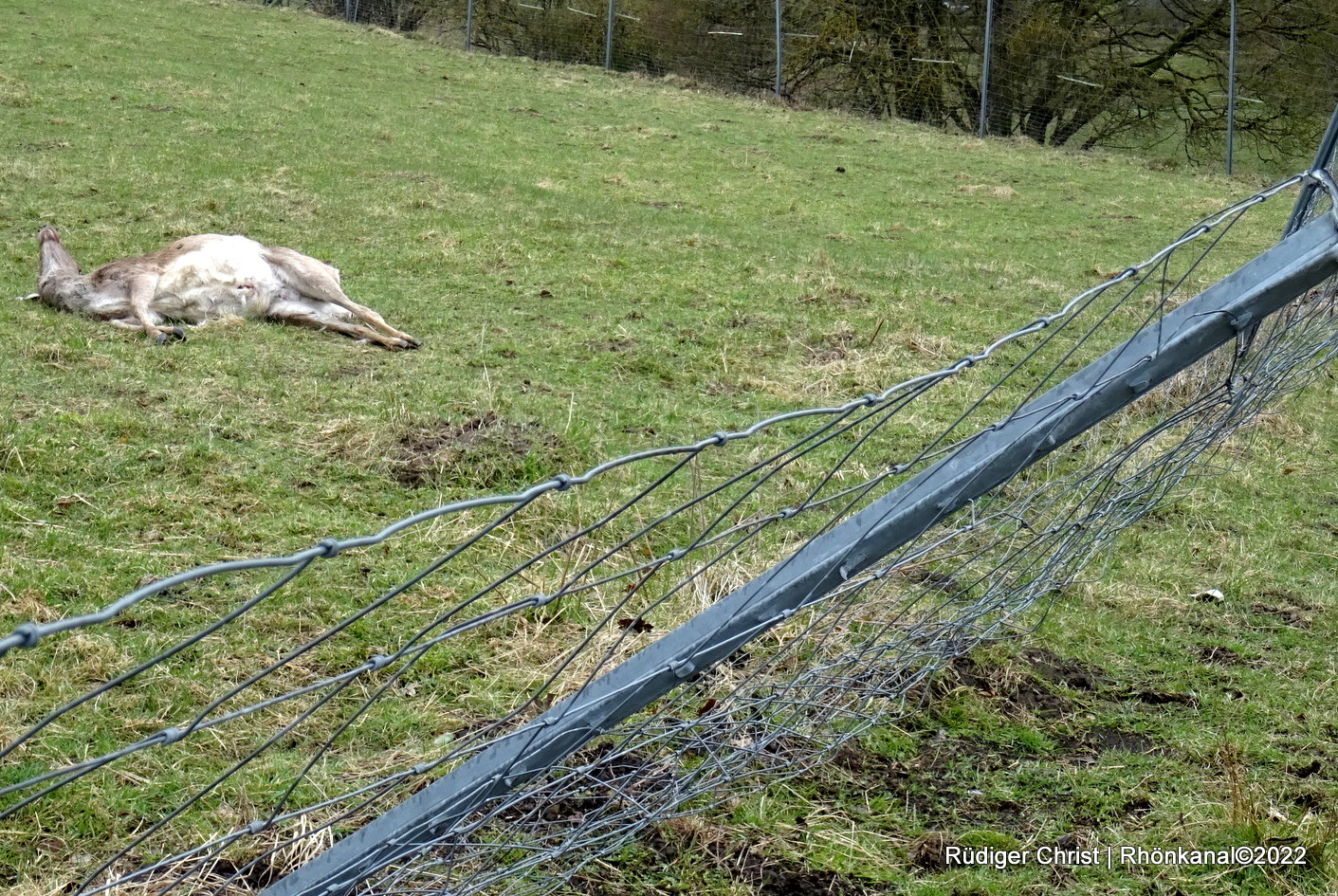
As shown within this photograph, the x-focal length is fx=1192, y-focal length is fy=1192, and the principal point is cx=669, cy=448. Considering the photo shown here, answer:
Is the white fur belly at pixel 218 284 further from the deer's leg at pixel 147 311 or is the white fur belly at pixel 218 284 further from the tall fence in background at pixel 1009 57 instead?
the tall fence in background at pixel 1009 57

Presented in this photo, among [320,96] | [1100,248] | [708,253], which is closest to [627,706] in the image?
[708,253]

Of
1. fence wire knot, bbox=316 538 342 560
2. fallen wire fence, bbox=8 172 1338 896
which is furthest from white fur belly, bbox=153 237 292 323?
fence wire knot, bbox=316 538 342 560

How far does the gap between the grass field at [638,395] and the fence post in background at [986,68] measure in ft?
10.2

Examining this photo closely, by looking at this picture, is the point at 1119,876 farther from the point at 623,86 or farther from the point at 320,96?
the point at 623,86

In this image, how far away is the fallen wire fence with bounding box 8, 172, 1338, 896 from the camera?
7.11 ft

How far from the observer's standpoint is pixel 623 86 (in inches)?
750

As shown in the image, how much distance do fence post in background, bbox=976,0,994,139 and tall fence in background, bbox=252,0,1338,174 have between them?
4 cm

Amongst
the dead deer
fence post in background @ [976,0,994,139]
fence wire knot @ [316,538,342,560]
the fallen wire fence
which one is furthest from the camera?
fence post in background @ [976,0,994,139]

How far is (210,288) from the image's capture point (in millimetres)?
7242

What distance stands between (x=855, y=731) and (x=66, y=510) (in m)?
3.16

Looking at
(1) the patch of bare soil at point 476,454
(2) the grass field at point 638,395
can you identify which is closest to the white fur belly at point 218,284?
(2) the grass field at point 638,395

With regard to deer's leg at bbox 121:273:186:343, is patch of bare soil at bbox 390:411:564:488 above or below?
below

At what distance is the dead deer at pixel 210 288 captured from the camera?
7.08 meters

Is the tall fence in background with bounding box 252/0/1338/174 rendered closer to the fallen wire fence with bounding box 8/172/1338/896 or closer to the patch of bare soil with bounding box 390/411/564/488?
the patch of bare soil with bounding box 390/411/564/488
